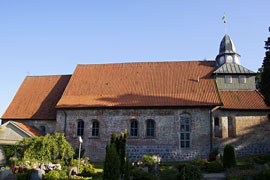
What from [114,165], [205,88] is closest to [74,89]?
[205,88]

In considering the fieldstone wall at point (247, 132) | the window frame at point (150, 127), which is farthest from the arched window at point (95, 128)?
the fieldstone wall at point (247, 132)

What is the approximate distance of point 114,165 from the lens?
42.8 ft

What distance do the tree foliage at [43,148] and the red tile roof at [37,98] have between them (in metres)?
5.71

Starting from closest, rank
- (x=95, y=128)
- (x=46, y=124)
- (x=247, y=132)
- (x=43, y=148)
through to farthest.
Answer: (x=43, y=148) < (x=247, y=132) < (x=95, y=128) < (x=46, y=124)

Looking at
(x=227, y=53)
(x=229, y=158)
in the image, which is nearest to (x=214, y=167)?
(x=229, y=158)

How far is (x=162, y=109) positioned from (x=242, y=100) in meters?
6.62

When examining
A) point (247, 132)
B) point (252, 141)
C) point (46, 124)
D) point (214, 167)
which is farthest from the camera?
point (46, 124)

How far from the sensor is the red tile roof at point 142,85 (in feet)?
74.2

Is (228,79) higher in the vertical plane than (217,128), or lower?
higher

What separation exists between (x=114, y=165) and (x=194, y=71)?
1461 centimetres

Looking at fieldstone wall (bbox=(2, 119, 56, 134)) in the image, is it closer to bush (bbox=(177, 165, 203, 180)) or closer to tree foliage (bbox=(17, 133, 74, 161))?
tree foliage (bbox=(17, 133, 74, 161))

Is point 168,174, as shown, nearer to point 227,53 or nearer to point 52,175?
point 52,175

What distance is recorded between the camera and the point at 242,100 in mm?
22828

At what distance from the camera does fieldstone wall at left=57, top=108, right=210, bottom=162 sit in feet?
70.7
